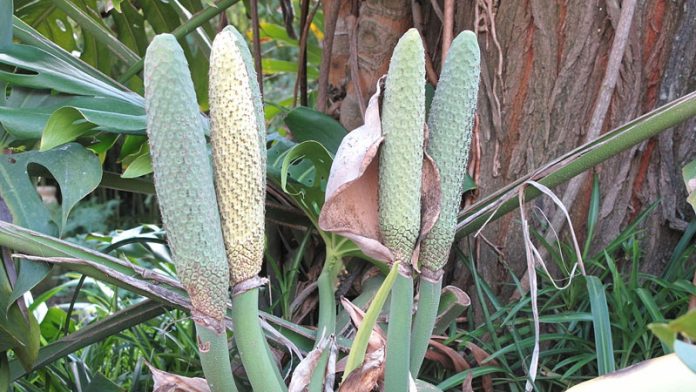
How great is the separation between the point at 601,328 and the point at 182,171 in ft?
1.90

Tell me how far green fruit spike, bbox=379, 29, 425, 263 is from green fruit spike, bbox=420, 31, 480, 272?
0.13 feet

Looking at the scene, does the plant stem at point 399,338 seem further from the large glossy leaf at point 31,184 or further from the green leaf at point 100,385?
the green leaf at point 100,385

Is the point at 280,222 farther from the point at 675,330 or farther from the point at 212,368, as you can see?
the point at 675,330

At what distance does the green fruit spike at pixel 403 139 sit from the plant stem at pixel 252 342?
15cm

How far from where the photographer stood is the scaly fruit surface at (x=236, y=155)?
625 millimetres

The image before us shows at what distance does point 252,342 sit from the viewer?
688mm

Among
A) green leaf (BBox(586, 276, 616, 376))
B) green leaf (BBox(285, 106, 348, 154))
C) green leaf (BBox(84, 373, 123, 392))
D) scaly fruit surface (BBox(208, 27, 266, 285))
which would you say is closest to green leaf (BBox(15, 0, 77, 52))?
green leaf (BBox(285, 106, 348, 154))

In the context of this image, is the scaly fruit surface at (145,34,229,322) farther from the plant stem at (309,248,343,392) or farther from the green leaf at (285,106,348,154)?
the green leaf at (285,106,348,154)

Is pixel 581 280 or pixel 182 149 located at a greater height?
pixel 182 149

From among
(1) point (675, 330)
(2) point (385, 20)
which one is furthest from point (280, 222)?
(1) point (675, 330)

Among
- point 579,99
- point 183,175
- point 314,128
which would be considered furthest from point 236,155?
point 579,99

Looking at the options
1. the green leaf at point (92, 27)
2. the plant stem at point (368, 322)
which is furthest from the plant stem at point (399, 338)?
the green leaf at point (92, 27)

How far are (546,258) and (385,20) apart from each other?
46cm

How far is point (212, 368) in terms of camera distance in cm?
68
